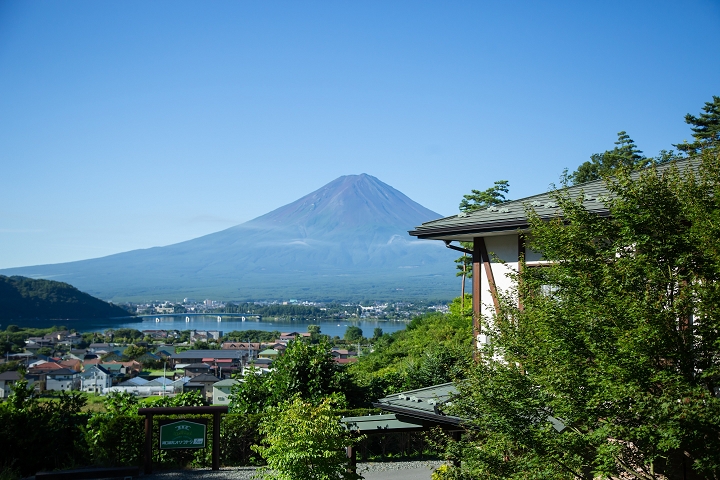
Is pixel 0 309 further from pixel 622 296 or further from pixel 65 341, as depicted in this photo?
pixel 622 296

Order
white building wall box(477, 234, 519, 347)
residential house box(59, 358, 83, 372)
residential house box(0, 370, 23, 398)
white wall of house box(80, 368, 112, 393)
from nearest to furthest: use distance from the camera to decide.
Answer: white building wall box(477, 234, 519, 347), residential house box(0, 370, 23, 398), white wall of house box(80, 368, 112, 393), residential house box(59, 358, 83, 372)

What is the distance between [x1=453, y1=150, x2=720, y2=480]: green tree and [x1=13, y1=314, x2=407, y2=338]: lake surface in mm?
84257

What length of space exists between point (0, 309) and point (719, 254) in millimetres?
105807

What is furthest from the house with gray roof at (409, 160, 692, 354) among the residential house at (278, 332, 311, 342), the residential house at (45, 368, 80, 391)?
the residential house at (45, 368, 80, 391)

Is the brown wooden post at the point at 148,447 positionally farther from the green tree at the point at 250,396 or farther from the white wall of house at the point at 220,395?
the white wall of house at the point at 220,395

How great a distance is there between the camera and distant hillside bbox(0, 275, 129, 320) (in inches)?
3885

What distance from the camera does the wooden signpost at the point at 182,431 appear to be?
11.8 metres

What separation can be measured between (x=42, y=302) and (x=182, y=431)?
10189 cm

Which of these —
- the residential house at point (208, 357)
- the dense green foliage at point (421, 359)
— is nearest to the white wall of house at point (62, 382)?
the residential house at point (208, 357)

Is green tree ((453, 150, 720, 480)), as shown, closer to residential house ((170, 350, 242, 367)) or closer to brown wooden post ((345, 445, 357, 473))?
brown wooden post ((345, 445, 357, 473))

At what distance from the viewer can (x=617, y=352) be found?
550 centimetres

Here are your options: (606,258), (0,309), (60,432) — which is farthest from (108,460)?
(0,309)

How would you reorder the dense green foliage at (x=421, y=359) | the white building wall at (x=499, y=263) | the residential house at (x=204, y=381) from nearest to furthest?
1. the white building wall at (x=499, y=263)
2. the dense green foliage at (x=421, y=359)
3. the residential house at (x=204, y=381)

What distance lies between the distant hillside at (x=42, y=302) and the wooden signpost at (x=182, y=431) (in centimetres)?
9380
